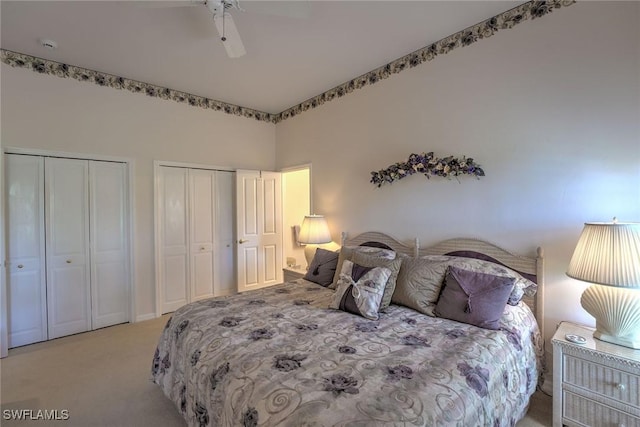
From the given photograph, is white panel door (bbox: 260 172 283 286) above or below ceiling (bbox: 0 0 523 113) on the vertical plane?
below

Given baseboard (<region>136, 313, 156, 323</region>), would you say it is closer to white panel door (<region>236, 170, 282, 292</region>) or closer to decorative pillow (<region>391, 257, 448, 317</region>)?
white panel door (<region>236, 170, 282, 292</region>)

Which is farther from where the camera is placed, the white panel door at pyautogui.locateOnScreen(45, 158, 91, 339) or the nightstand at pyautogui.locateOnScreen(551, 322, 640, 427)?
the white panel door at pyautogui.locateOnScreen(45, 158, 91, 339)

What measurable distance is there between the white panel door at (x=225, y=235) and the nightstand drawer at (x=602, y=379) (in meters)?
3.83

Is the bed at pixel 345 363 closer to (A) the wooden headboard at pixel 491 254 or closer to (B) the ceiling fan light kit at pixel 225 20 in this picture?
(A) the wooden headboard at pixel 491 254

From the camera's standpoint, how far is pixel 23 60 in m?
2.92

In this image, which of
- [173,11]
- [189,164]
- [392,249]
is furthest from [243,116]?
[392,249]

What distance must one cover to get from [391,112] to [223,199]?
8.59 ft

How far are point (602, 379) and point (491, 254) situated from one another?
3.17 feet

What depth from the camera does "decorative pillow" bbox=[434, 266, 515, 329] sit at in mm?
1835

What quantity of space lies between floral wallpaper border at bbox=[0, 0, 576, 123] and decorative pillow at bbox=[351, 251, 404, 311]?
6.35 feet

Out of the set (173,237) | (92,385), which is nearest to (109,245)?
(173,237)

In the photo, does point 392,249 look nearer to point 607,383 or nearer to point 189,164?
point 607,383
